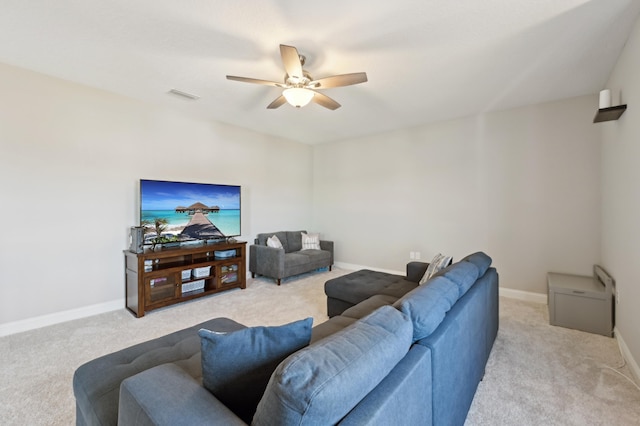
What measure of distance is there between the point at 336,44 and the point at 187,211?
2853mm

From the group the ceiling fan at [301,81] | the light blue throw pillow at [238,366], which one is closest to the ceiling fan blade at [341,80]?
the ceiling fan at [301,81]

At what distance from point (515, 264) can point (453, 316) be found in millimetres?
3056

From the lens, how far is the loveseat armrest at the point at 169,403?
32.2 inches

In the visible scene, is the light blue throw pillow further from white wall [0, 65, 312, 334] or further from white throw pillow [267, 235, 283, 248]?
white throw pillow [267, 235, 283, 248]

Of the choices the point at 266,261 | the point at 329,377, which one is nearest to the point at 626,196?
the point at 329,377

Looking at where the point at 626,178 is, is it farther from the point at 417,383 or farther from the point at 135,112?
the point at 135,112

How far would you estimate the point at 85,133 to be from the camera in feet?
10.6

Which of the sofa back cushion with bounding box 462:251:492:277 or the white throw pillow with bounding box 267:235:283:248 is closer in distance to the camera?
the sofa back cushion with bounding box 462:251:492:277

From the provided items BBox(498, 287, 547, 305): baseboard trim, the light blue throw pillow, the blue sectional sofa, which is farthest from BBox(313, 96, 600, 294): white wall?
the light blue throw pillow

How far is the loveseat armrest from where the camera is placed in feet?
2.69

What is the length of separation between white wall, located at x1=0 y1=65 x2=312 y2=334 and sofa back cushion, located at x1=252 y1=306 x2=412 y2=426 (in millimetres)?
3479

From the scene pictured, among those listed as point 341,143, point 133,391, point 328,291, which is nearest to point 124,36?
point 133,391

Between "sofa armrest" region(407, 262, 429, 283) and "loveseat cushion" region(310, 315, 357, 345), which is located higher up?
"sofa armrest" region(407, 262, 429, 283)

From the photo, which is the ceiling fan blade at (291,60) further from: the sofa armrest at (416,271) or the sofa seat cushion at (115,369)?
the sofa armrest at (416,271)
